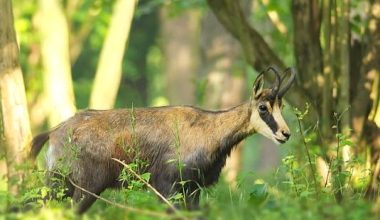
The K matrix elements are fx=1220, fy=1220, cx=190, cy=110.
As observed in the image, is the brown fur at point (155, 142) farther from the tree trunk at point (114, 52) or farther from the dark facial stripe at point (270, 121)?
the tree trunk at point (114, 52)

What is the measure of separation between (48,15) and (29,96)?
5.28m

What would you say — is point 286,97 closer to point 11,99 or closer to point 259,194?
point 11,99

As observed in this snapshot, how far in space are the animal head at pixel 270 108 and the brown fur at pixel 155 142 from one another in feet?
0.17

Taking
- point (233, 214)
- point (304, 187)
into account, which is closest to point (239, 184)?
point (304, 187)

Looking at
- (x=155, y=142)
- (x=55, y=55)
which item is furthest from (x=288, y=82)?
(x=55, y=55)

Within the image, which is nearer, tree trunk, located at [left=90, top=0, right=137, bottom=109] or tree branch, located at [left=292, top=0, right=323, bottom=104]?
tree branch, located at [left=292, top=0, right=323, bottom=104]

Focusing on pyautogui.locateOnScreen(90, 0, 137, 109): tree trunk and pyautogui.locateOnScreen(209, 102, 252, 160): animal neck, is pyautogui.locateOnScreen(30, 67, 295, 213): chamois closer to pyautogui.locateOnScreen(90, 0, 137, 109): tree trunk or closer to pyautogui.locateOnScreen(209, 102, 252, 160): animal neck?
pyautogui.locateOnScreen(209, 102, 252, 160): animal neck

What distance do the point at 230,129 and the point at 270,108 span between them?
1.98 feet

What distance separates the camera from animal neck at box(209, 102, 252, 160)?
45.0 ft

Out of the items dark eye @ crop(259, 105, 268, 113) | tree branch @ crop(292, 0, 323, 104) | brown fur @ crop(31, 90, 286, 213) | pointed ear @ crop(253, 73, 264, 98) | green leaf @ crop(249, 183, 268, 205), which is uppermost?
tree branch @ crop(292, 0, 323, 104)

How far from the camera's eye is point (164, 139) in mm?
13625

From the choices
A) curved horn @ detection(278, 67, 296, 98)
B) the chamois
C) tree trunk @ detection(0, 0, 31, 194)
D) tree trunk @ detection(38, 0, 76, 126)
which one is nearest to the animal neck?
the chamois

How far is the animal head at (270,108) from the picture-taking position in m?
13.3

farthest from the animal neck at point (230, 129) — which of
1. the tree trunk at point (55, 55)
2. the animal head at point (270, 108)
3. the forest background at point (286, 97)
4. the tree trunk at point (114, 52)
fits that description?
the tree trunk at point (114, 52)
